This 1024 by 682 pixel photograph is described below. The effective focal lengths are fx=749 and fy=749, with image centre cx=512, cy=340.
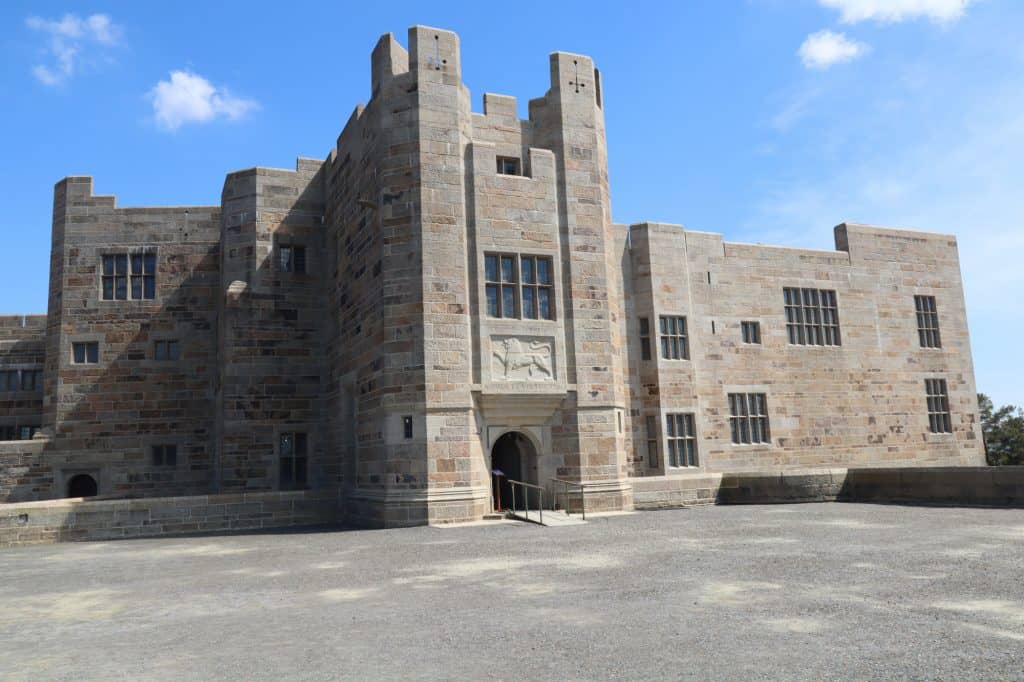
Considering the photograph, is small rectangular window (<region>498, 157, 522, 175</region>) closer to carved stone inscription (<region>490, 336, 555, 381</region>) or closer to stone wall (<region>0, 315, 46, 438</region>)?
carved stone inscription (<region>490, 336, 555, 381</region>)

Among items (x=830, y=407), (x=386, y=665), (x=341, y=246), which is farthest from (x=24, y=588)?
(x=830, y=407)

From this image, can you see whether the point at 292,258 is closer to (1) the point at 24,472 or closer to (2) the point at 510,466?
(2) the point at 510,466

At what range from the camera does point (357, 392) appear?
60.1 feet

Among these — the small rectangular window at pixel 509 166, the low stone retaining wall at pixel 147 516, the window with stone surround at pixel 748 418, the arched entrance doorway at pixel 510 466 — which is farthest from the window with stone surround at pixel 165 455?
the window with stone surround at pixel 748 418

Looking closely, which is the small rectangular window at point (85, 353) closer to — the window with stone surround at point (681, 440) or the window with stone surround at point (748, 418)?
the window with stone surround at point (681, 440)

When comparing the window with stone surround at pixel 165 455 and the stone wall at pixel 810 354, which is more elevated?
the stone wall at pixel 810 354

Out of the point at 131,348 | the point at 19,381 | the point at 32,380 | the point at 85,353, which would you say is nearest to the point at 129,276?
the point at 131,348

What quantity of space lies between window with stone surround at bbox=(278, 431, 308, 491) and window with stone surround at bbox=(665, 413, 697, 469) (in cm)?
1075

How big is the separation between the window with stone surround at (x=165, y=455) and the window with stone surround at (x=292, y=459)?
14.7 feet

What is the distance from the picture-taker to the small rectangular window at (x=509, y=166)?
18.2 metres

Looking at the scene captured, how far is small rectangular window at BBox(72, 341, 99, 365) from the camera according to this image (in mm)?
23188

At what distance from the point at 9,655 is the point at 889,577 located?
8.57 meters

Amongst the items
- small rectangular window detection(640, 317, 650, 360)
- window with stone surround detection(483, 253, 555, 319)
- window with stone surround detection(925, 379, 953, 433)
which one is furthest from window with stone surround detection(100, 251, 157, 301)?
window with stone surround detection(925, 379, 953, 433)

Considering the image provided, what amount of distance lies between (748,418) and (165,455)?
18.5m
